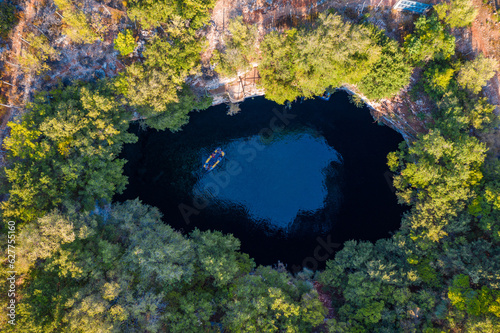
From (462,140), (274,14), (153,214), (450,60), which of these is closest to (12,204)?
(153,214)

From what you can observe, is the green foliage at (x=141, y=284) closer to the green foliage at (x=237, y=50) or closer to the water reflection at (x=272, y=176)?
the water reflection at (x=272, y=176)

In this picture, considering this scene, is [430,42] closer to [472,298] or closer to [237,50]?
[237,50]

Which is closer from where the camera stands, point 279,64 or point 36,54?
point 279,64

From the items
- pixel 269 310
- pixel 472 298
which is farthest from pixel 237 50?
pixel 472 298

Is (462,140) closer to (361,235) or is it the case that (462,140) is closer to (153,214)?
(361,235)

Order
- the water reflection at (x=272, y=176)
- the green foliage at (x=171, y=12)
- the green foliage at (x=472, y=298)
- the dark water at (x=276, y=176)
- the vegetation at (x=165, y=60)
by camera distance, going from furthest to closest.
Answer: the water reflection at (x=272, y=176) < the dark water at (x=276, y=176) < the vegetation at (x=165, y=60) < the green foliage at (x=171, y=12) < the green foliage at (x=472, y=298)

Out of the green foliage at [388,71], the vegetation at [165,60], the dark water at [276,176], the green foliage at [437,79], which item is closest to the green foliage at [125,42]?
the vegetation at [165,60]

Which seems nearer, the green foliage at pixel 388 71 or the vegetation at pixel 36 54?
the green foliage at pixel 388 71
